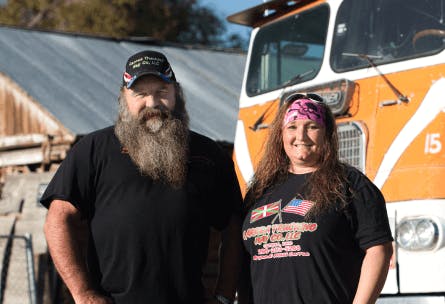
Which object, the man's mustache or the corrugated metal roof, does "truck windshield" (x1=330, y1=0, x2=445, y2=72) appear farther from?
the corrugated metal roof

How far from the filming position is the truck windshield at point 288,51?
7598mm

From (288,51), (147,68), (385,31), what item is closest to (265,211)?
(147,68)

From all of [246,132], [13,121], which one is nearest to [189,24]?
[13,121]

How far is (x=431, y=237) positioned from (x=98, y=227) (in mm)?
2516

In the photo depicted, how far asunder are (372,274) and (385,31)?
3.27 metres

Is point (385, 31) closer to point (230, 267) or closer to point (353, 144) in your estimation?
point (353, 144)

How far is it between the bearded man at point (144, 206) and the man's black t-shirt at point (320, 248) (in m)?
0.34

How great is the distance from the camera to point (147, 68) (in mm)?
4461

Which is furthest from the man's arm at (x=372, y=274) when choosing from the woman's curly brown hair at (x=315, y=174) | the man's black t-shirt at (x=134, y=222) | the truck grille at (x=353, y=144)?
the truck grille at (x=353, y=144)

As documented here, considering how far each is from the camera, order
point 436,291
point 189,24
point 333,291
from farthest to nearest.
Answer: point 189,24
point 436,291
point 333,291

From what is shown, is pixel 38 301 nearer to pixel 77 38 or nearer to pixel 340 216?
pixel 77 38

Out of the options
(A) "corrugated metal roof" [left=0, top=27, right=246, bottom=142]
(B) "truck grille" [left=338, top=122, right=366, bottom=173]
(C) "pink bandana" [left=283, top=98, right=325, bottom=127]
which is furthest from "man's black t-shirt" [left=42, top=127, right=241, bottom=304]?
(A) "corrugated metal roof" [left=0, top=27, right=246, bottom=142]

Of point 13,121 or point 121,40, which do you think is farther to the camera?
point 121,40

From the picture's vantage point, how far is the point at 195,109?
51.6ft
